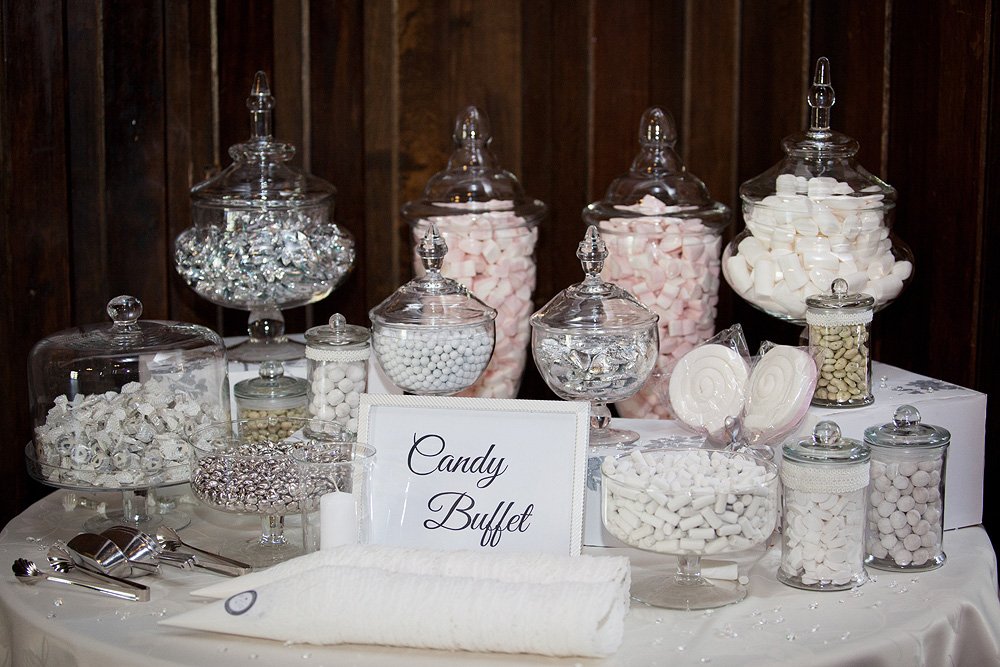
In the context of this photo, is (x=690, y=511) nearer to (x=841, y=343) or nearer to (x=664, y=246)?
(x=841, y=343)

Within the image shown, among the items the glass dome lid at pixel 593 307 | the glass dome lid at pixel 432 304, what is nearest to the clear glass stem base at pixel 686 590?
the glass dome lid at pixel 593 307

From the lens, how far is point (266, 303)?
2125 millimetres

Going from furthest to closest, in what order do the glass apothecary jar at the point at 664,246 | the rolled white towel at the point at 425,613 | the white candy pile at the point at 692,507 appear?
the glass apothecary jar at the point at 664,246, the white candy pile at the point at 692,507, the rolled white towel at the point at 425,613

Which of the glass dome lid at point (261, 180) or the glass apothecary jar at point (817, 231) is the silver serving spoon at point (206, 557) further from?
the glass apothecary jar at point (817, 231)

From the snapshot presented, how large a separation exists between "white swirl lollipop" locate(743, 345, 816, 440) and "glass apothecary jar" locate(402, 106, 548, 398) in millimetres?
550

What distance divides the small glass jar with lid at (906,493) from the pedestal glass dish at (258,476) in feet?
2.35

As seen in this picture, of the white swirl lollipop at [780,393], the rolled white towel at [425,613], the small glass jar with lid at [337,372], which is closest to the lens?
the rolled white towel at [425,613]

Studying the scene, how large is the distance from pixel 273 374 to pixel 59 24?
0.93 meters

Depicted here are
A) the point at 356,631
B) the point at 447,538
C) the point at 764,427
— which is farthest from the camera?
the point at 764,427

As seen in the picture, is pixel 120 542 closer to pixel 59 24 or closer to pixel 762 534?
pixel 762 534

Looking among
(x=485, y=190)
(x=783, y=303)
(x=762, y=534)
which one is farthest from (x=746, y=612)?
(x=485, y=190)

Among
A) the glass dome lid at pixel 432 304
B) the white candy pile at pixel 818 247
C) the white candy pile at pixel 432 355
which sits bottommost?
the white candy pile at pixel 432 355

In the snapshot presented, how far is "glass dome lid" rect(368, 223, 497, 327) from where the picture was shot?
1.72m

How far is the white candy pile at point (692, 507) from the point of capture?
1373 mm
